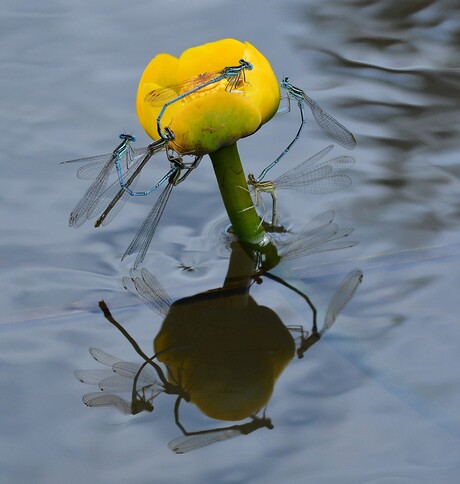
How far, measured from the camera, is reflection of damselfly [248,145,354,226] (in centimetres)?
188

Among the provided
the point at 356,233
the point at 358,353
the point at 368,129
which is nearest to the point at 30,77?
the point at 368,129

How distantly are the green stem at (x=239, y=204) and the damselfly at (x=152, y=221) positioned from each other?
103mm

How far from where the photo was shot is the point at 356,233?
1.83 meters

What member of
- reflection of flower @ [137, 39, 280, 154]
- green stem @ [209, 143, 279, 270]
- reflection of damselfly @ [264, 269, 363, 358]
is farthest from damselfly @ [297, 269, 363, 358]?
reflection of flower @ [137, 39, 280, 154]

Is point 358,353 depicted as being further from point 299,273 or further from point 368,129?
point 368,129

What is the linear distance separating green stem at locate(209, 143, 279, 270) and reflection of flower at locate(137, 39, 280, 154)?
0.06m

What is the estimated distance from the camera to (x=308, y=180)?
1917 millimetres

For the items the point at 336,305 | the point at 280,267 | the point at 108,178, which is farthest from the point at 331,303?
the point at 108,178

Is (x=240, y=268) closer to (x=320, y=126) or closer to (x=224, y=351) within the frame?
(x=224, y=351)

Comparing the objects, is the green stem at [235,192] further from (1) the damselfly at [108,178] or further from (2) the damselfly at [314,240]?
(1) the damselfly at [108,178]

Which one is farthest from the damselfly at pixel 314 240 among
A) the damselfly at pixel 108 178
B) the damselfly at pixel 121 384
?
the damselfly at pixel 121 384

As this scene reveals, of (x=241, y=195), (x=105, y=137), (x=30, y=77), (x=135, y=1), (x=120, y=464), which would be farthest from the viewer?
(x=135, y=1)

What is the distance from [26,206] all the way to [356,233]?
0.64m

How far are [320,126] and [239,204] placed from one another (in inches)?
18.0
